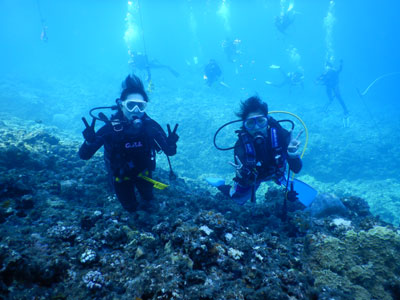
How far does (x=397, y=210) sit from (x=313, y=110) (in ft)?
58.5

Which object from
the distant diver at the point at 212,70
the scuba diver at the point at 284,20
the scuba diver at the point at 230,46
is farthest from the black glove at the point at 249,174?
the scuba diver at the point at 230,46

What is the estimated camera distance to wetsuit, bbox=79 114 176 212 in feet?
12.2

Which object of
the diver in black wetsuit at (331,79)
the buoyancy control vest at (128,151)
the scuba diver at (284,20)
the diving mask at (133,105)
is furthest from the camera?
the scuba diver at (284,20)

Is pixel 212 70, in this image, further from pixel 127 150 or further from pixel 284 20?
pixel 127 150

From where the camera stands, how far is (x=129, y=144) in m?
3.73

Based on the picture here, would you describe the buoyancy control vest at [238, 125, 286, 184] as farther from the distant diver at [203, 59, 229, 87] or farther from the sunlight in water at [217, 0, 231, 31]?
the sunlight in water at [217, 0, 231, 31]

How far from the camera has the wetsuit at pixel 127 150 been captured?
146 inches

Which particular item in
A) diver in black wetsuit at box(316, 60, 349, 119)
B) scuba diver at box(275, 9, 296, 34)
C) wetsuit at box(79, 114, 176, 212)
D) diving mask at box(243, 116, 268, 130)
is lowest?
wetsuit at box(79, 114, 176, 212)

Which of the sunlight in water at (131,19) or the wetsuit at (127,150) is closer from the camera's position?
the wetsuit at (127,150)

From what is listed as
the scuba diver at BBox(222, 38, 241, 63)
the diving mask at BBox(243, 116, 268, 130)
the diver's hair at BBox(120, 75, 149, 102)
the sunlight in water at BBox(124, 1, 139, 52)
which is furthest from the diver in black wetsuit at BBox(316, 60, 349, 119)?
the sunlight in water at BBox(124, 1, 139, 52)

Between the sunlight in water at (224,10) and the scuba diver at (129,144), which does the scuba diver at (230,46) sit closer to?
the scuba diver at (129,144)

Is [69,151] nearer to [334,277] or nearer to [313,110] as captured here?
[334,277]

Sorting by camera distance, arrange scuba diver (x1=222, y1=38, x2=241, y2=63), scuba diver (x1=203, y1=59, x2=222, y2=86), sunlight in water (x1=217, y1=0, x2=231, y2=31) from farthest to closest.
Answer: sunlight in water (x1=217, y1=0, x2=231, y2=31) < scuba diver (x1=222, y1=38, x2=241, y2=63) < scuba diver (x1=203, y1=59, x2=222, y2=86)

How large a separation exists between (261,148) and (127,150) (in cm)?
271
